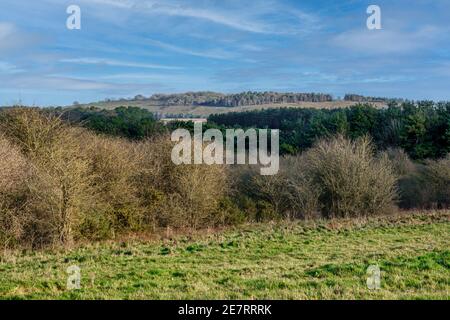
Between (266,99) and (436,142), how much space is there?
71.0 meters

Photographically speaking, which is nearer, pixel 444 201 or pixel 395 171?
pixel 444 201

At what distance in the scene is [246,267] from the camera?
12.5 meters

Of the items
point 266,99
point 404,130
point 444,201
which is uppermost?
point 266,99

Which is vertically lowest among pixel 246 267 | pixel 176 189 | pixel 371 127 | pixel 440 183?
Answer: pixel 246 267

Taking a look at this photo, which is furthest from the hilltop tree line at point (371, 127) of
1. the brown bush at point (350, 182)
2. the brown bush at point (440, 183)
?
the brown bush at point (350, 182)

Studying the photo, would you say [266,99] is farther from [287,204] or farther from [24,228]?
[24,228]

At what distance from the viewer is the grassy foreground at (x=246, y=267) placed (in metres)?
8.78

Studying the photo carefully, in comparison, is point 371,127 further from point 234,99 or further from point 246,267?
point 234,99

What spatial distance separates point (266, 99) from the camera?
11312cm

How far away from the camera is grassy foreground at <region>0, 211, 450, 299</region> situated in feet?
28.8

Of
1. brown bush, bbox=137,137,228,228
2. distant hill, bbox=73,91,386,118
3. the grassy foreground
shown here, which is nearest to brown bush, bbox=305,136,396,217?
the grassy foreground

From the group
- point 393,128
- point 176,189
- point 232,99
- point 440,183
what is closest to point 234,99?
point 232,99
